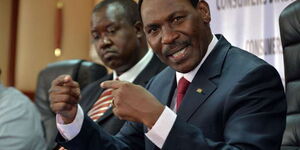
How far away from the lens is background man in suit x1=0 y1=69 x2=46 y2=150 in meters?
2.88

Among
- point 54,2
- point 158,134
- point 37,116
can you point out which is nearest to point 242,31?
point 37,116

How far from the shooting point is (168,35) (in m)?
1.80

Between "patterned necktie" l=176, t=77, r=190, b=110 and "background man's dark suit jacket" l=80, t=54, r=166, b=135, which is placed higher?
"patterned necktie" l=176, t=77, r=190, b=110

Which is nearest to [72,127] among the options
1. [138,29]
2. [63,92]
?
[63,92]

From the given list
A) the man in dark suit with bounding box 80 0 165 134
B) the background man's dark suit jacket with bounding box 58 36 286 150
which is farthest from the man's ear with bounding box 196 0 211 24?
the man in dark suit with bounding box 80 0 165 134

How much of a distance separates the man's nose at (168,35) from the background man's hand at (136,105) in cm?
31

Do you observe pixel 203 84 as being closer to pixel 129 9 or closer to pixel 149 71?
pixel 149 71

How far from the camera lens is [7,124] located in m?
2.95

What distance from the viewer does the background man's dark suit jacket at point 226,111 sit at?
1535 mm

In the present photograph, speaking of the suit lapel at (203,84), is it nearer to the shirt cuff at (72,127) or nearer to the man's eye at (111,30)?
the shirt cuff at (72,127)

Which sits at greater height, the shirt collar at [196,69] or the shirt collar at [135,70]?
the shirt collar at [196,69]

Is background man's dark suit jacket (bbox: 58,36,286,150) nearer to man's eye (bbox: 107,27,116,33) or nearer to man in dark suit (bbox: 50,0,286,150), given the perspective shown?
man in dark suit (bbox: 50,0,286,150)

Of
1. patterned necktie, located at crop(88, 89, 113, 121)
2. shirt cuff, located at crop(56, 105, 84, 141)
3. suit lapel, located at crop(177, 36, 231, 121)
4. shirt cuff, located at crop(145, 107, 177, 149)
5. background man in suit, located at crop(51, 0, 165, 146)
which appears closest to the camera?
shirt cuff, located at crop(145, 107, 177, 149)

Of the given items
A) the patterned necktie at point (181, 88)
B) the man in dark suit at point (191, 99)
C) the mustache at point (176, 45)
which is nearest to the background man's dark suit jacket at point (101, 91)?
the man in dark suit at point (191, 99)
